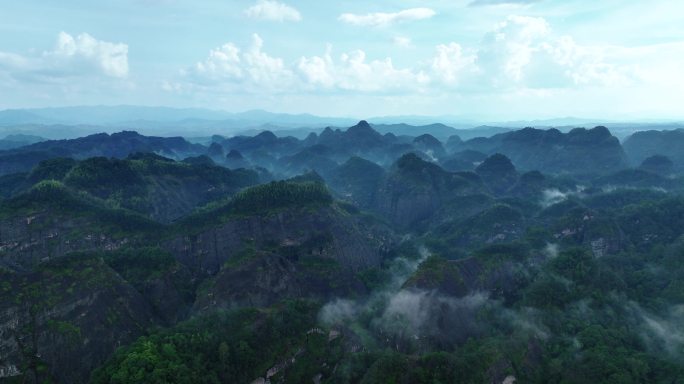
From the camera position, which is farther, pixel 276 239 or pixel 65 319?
pixel 276 239

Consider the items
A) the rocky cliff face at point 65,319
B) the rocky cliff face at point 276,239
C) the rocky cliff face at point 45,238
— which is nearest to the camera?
the rocky cliff face at point 65,319

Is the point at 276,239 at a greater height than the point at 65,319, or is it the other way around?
the point at 276,239

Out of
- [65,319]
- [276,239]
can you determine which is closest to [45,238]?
[65,319]

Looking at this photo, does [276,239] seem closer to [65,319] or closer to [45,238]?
[65,319]

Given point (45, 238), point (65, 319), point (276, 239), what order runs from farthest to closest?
point (276, 239) < point (45, 238) < point (65, 319)

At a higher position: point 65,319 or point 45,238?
point 45,238

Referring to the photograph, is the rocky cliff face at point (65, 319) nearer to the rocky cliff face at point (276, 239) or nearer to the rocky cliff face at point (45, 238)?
the rocky cliff face at point (45, 238)

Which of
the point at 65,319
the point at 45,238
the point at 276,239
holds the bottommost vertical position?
the point at 65,319

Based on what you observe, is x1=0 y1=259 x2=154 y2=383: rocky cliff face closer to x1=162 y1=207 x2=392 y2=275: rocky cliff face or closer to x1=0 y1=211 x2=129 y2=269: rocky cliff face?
x1=0 y1=211 x2=129 y2=269: rocky cliff face

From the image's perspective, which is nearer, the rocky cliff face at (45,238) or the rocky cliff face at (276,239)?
the rocky cliff face at (45,238)

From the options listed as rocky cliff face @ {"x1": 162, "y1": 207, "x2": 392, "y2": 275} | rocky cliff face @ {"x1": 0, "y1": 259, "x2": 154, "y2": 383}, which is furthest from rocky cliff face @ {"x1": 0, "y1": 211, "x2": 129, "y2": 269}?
rocky cliff face @ {"x1": 0, "y1": 259, "x2": 154, "y2": 383}

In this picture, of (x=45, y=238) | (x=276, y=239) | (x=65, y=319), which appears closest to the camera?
(x=65, y=319)

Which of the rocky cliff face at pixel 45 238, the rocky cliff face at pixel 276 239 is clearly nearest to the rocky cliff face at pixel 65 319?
the rocky cliff face at pixel 45 238

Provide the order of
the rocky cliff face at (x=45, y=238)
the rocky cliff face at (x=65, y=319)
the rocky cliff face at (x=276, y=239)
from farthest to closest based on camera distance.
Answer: the rocky cliff face at (x=276, y=239), the rocky cliff face at (x=45, y=238), the rocky cliff face at (x=65, y=319)
